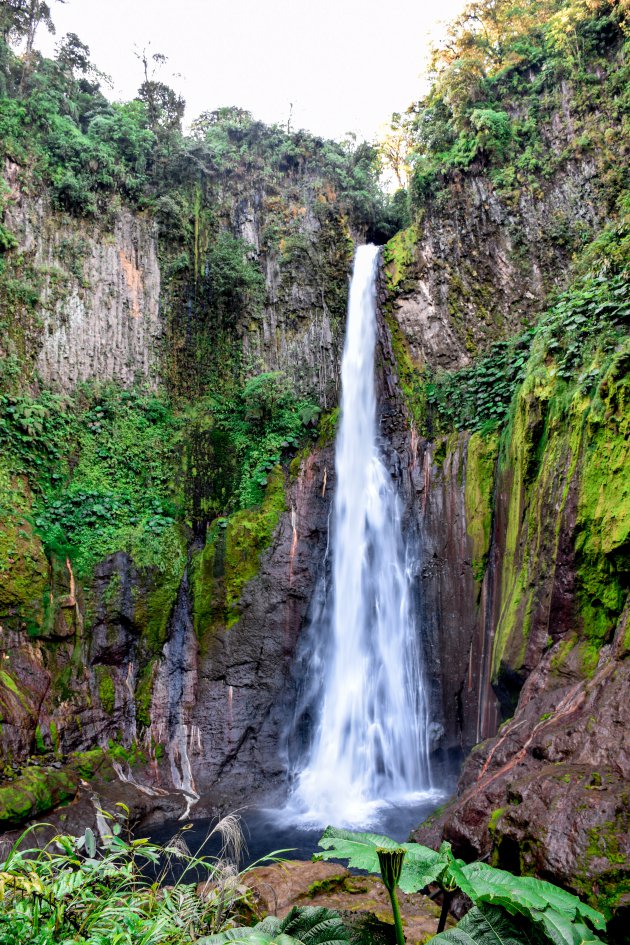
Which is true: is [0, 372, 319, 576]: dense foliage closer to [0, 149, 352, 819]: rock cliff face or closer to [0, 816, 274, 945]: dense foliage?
[0, 149, 352, 819]: rock cliff face

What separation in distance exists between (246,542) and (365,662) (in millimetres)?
3693

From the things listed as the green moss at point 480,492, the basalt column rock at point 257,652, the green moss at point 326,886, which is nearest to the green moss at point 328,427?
the basalt column rock at point 257,652

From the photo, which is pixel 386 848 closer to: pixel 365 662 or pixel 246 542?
pixel 365 662

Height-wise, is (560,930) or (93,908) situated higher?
(560,930)

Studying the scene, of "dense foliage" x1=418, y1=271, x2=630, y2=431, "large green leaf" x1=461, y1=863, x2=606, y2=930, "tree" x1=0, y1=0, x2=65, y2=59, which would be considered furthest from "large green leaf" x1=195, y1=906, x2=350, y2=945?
"tree" x1=0, y1=0, x2=65, y2=59

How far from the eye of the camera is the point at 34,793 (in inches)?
331

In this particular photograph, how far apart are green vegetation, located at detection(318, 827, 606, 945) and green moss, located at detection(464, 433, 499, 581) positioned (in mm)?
8263

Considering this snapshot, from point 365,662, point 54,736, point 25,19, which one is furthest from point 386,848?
point 25,19

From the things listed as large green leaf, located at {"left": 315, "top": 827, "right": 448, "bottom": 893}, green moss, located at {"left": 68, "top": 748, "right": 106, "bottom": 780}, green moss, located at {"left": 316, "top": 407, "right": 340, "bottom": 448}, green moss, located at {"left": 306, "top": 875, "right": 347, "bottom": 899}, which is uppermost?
green moss, located at {"left": 316, "top": 407, "right": 340, "bottom": 448}

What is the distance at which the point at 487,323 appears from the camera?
13.5m

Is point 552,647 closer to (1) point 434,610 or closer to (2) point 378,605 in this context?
(1) point 434,610

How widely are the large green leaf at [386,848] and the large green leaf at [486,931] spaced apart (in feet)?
0.58

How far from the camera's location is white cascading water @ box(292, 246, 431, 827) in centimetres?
1005

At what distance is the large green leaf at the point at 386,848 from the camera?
2.29 m
